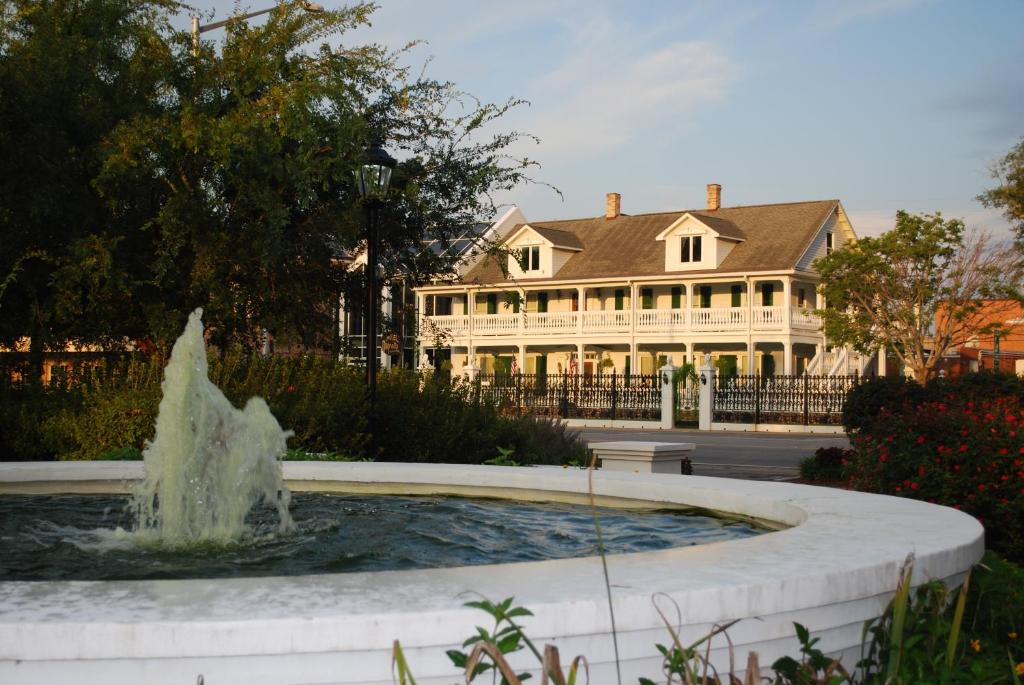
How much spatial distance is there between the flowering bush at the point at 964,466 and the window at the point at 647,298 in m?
46.4

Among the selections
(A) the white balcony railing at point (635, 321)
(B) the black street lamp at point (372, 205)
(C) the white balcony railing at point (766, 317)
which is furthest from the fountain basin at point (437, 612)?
(A) the white balcony railing at point (635, 321)

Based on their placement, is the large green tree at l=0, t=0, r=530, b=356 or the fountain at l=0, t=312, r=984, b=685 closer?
the fountain at l=0, t=312, r=984, b=685

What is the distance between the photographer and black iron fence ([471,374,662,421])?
139 feet

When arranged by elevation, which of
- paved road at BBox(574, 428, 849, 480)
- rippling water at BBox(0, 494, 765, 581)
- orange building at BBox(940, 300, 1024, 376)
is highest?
orange building at BBox(940, 300, 1024, 376)

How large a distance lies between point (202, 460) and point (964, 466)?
5334 mm

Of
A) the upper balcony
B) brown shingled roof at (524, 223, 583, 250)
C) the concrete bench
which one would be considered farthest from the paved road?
brown shingled roof at (524, 223, 583, 250)

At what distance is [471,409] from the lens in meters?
14.9

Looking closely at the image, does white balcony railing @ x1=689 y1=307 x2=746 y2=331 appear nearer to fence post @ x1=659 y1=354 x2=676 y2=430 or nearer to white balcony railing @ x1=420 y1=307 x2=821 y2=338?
white balcony railing @ x1=420 y1=307 x2=821 y2=338

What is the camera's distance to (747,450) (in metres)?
27.2

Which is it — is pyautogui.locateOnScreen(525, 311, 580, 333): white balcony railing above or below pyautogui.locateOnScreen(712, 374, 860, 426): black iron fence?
above

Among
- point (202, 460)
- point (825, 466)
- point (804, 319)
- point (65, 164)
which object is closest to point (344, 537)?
point (202, 460)

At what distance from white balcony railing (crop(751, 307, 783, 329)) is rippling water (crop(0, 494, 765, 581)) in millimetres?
42938

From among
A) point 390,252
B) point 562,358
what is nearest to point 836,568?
point 390,252

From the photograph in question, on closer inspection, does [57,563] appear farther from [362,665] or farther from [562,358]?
[562,358]
